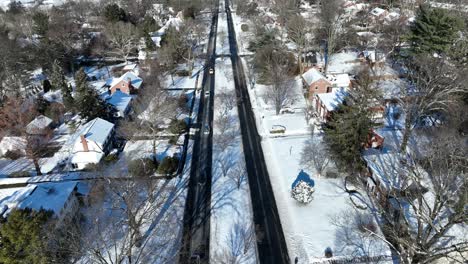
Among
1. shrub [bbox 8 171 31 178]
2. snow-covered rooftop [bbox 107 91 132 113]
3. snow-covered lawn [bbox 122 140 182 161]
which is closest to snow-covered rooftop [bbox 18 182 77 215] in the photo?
shrub [bbox 8 171 31 178]

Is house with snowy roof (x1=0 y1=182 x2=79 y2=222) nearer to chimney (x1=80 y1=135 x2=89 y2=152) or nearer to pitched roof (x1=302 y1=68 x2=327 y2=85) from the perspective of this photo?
chimney (x1=80 y1=135 x2=89 y2=152)

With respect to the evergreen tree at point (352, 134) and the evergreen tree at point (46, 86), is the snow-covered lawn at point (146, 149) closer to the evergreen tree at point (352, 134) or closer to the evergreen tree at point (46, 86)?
the evergreen tree at point (352, 134)

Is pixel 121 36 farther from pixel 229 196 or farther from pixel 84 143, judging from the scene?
pixel 229 196

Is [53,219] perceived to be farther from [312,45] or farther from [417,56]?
[312,45]

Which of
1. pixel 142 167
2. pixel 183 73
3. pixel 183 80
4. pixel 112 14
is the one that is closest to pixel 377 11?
pixel 183 73

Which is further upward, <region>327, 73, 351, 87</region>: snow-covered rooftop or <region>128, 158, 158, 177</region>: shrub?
<region>327, 73, 351, 87</region>: snow-covered rooftop

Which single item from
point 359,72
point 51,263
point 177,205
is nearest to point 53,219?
point 51,263

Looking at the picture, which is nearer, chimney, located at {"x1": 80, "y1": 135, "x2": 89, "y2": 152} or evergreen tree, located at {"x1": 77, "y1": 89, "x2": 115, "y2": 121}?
chimney, located at {"x1": 80, "y1": 135, "x2": 89, "y2": 152}
